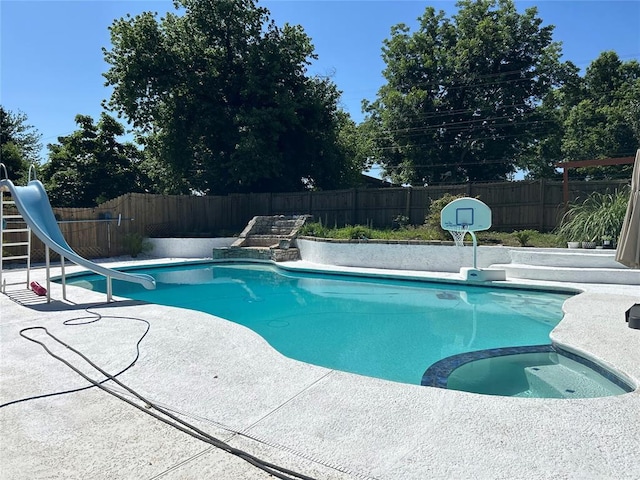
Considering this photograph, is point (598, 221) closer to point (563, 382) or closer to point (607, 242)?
Answer: point (607, 242)

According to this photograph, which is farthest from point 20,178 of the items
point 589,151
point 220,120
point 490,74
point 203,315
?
point 589,151

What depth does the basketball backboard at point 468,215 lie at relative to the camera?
960cm

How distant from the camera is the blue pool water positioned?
17.1ft

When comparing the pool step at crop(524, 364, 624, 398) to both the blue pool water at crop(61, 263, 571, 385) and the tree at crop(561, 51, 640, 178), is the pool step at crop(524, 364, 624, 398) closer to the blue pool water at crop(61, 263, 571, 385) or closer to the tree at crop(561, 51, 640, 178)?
the blue pool water at crop(61, 263, 571, 385)

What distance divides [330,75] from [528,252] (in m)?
14.7

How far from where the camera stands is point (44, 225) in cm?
673

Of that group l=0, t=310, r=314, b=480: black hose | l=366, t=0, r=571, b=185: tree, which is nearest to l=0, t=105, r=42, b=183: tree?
l=366, t=0, r=571, b=185: tree

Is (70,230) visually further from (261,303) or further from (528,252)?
(528,252)

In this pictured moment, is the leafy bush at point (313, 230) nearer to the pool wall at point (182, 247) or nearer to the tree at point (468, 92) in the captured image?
the pool wall at point (182, 247)

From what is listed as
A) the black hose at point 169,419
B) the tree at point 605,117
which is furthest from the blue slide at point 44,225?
the tree at point 605,117

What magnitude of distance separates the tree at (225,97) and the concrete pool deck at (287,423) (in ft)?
49.6

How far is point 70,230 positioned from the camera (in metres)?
14.2

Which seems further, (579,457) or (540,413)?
(540,413)

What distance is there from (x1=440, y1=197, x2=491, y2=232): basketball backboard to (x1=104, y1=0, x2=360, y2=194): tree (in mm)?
10386
